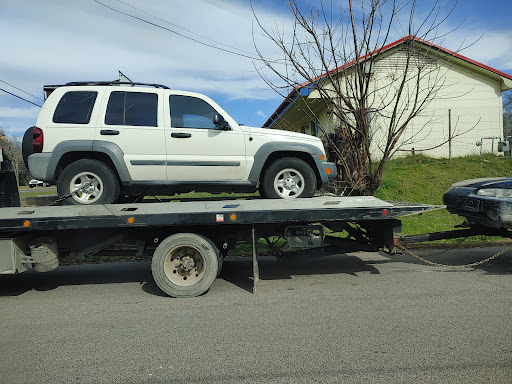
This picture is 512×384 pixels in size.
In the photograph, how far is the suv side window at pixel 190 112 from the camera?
5988mm

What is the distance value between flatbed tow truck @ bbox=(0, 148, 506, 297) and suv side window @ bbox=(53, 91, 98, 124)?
4.07ft

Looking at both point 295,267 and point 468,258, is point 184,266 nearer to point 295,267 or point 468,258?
point 295,267

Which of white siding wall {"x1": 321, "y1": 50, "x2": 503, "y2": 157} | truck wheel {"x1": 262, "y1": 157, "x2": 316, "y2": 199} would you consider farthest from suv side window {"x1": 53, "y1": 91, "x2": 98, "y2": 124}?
white siding wall {"x1": 321, "y1": 50, "x2": 503, "y2": 157}

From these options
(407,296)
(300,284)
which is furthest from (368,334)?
(300,284)

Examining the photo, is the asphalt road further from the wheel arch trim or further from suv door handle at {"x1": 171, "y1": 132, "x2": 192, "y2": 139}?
suv door handle at {"x1": 171, "y1": 132, "x2": 192, "y2": 139}

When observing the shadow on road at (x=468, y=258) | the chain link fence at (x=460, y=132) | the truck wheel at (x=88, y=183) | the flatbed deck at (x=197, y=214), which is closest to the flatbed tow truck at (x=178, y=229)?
the flatbed deck at (x=197, y=214)

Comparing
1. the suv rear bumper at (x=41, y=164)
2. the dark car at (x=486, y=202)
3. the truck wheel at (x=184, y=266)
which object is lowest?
the truck wheel at (x=184, y=266)

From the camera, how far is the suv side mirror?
5.93m

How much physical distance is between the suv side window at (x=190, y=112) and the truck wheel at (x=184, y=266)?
1588 millimetres

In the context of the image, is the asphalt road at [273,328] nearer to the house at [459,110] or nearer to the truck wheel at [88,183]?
the truck wheel at [88,183]

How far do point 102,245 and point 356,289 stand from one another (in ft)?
11.6

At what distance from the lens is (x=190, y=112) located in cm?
607

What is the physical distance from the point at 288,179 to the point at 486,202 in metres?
2.81

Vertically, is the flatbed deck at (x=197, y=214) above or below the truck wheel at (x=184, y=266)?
above
